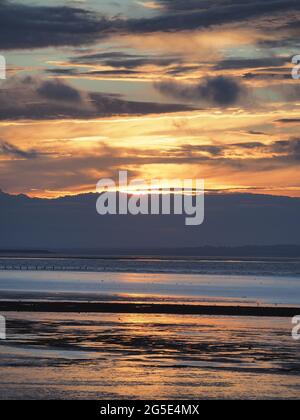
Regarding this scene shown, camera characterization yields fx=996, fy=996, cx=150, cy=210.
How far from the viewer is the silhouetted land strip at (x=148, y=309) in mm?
64438

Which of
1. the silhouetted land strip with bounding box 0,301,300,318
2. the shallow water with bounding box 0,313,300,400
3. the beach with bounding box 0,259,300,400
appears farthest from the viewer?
the silhouetted land strip with bounding box 0,301,300,318

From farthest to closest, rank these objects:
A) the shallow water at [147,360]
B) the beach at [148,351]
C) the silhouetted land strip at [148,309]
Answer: the silhouetted land strip at [148,309]
the beach at [148,351]
the shallow water at [147,360]

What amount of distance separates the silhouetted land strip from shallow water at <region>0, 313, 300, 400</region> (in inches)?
292

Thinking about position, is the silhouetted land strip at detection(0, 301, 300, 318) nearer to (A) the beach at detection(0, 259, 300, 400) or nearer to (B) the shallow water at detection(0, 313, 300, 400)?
(A) the beach at detection(0, 259, 300, 400)

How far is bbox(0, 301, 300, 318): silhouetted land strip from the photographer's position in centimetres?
6444

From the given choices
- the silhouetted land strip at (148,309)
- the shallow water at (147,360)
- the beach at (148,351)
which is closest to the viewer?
the shallow water at (147,360)

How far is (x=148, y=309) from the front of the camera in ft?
220

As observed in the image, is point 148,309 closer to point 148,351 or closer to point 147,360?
point 148,351

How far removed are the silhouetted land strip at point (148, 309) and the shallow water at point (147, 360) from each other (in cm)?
741

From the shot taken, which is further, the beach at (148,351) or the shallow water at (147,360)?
the beach at (148,351)

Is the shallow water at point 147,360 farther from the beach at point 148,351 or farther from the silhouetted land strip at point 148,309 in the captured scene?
the silhouetted land strip at point 148,309

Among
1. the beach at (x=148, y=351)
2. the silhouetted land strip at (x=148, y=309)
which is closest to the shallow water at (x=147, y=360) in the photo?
the beach at (x=148, y=351)

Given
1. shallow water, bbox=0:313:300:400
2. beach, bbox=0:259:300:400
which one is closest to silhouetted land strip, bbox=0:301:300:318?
beach, bbox=0:259:300:400
